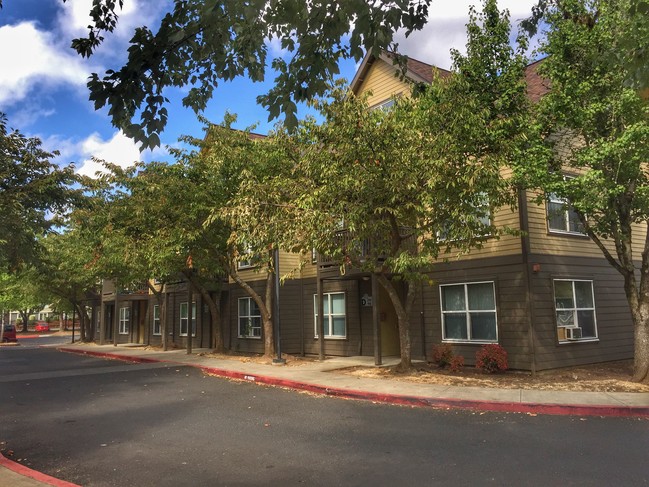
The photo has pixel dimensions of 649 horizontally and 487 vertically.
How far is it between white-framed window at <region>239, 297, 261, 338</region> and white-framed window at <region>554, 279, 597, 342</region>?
12197mm

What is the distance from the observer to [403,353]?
45.2 ft

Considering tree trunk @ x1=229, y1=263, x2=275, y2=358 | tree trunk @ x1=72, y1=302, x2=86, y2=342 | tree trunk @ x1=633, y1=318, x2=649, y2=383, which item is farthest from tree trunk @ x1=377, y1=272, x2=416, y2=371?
tree trunk @ x1=72, y1=302, x2=86, y2=342

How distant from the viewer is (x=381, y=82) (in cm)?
1842

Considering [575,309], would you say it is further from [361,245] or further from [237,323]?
[237,323]

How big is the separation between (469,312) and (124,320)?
2704cm

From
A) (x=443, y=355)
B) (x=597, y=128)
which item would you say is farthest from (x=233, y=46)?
(x=443, y=355)

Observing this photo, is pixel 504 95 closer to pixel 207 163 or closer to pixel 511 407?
pixel 511 407

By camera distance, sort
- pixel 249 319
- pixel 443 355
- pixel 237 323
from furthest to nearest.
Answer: pixel 237 323, pixel 249 319, pixel 443 355

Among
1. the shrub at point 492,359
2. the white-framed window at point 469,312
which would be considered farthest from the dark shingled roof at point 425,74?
the shrub at point 492,359

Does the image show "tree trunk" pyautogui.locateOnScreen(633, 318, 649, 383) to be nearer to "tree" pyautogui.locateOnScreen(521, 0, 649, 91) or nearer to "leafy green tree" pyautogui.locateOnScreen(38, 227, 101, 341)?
"tree" pyautogui.locateOnScreen(521, 0, 649, 91)

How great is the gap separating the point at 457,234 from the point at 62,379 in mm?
12666

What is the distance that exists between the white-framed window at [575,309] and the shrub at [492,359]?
6.27ft

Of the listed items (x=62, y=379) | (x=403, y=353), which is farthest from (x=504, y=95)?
(x=62, y=379)

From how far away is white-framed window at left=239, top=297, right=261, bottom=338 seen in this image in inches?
877
